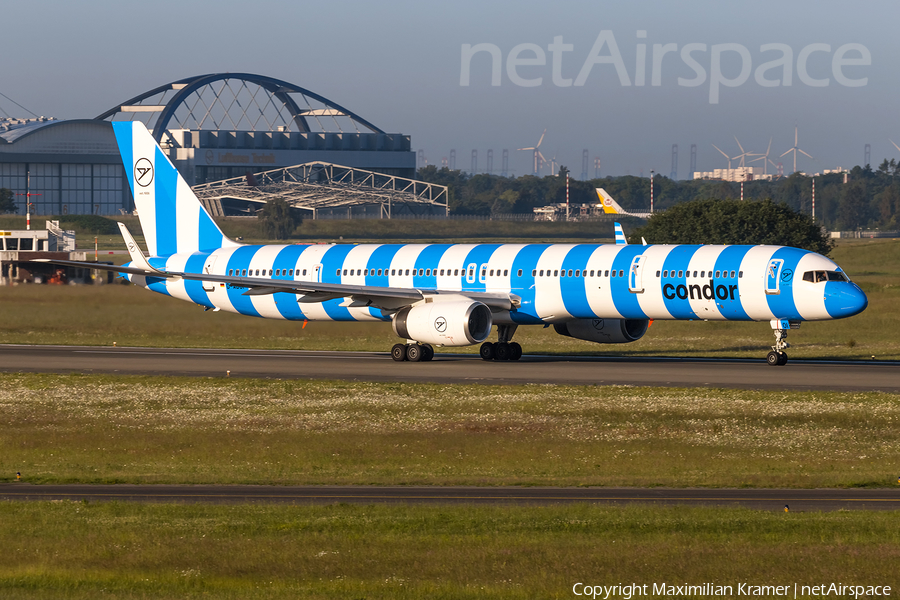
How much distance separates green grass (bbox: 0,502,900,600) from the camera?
50.0ft

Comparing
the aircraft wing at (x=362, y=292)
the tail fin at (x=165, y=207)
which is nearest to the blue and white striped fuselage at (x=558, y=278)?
the aircraft wing at (x=362, y=292)

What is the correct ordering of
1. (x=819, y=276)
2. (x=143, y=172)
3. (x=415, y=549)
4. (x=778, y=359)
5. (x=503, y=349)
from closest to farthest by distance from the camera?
(x=415, y=549) < (x=819, y=276) < (x=778, y=359) < (x=503, y=349) < (x=143, y=172)

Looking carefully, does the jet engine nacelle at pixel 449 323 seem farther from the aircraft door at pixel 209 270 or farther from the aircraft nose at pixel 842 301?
the aircraft nose at pixel 842 301

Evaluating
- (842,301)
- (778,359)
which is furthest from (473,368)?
(842,301)

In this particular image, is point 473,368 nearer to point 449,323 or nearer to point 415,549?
point 449,323

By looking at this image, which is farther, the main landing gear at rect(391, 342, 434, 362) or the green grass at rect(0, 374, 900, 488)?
the main landing gear at rect(391, 342, 434, 362)

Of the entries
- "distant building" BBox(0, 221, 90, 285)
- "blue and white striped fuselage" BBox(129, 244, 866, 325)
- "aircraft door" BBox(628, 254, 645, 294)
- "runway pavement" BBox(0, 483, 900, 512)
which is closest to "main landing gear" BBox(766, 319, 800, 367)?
"blue and white striped fuselage" BBox(129, 244, 866, 325)

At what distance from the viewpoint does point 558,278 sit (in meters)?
46.0

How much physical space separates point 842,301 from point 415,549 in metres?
29.0

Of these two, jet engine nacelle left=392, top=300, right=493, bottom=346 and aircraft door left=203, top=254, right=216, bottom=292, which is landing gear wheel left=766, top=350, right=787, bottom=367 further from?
aircraft door left=203, top=254, right=216, bottom=292

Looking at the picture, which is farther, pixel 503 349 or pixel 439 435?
pixel 503 349

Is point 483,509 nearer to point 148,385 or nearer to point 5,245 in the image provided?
point 148,385

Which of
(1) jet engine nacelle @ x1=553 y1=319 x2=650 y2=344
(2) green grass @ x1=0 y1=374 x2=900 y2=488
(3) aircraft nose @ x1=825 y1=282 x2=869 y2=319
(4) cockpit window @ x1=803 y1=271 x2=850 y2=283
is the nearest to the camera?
(2) green grass @ x1=0 y1=374 x2=900 y2=488

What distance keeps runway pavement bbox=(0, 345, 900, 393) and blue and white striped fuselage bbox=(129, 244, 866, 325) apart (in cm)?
208
